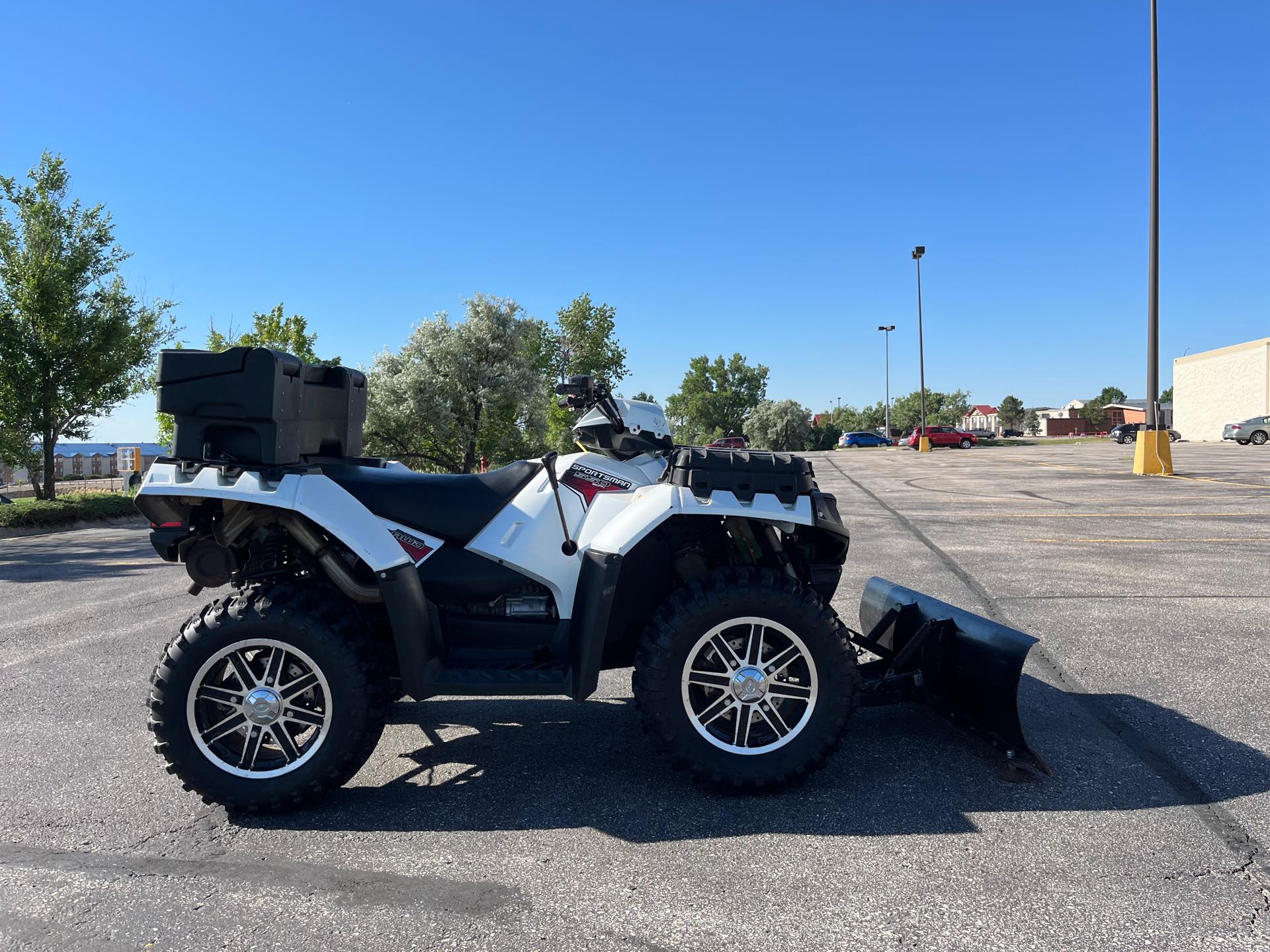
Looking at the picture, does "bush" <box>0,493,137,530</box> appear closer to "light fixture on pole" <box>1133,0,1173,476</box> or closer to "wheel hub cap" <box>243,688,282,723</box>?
"wheel hub cap" <box>243,688,282,723</box>

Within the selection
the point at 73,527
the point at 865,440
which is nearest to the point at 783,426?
the point at 865,440

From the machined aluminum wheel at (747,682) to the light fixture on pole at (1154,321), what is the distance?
20.8 m

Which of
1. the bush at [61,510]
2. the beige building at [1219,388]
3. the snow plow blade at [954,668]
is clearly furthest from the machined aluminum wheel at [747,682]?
the beige building at [1219,388]

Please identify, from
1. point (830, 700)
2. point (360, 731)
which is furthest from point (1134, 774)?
point (360, 731)

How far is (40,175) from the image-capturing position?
1914 cm

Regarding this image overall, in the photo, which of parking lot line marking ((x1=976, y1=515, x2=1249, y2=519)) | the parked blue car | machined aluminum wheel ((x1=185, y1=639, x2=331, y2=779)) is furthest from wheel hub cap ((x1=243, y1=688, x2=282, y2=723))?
the parked blue car

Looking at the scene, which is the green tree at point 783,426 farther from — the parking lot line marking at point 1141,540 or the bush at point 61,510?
the parking lot line marking at point 1141,540

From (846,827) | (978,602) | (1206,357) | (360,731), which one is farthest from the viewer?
(1206,357)

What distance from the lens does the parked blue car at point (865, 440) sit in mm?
71875

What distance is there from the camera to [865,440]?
72188 millimetres

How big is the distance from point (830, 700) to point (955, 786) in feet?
2.11

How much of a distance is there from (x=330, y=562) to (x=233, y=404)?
0.77m

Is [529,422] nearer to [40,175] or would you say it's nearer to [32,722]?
[40,175]

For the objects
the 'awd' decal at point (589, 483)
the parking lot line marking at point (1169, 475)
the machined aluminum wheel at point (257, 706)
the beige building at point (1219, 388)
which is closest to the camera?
the machined aluminum wheel at point (257, 706)
